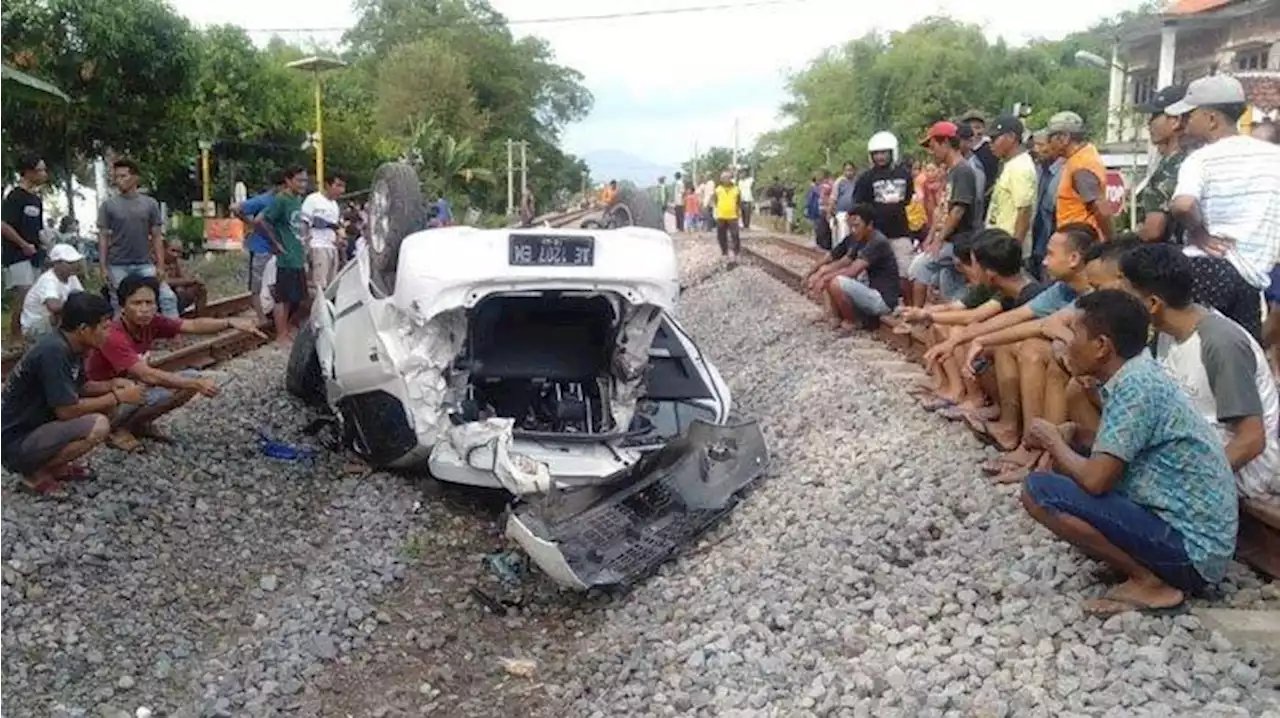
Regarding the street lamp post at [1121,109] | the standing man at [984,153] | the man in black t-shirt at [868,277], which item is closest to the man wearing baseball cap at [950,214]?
the standing man at [984,153]

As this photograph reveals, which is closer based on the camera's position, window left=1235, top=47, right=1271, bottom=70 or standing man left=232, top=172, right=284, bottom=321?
standing man left=232, top=172, right=284, bottom=321

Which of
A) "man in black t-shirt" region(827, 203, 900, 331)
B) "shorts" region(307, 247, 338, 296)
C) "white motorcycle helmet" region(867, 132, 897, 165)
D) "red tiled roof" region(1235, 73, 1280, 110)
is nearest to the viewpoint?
"man in black t-shirt" region(827, 203, 900, 331)

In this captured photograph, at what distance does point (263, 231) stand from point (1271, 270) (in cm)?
902

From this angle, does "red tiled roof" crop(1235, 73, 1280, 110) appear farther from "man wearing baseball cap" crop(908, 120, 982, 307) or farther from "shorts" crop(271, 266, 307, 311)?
"shorts" crop(271, 266, 307, 311)

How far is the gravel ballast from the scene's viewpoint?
404 cm

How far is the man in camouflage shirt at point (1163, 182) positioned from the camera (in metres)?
6.06

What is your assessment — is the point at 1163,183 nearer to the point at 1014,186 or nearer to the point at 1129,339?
the point at 1014,186

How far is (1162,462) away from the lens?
13.5 ft

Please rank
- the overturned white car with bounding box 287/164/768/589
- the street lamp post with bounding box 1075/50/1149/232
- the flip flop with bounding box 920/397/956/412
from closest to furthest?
the overturned white car with bounding box 287/164/768/589 → the flip flop with bounding box 920/397/956/412 → the street lamp post with bounding box 1075/50/1149/232

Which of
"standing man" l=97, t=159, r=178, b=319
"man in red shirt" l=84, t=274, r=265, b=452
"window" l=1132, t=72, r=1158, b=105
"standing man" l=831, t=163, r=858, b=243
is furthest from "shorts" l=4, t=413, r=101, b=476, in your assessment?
"window" l=1132, t=72, r=1158, b=105

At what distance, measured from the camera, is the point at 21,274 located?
10.8 meters

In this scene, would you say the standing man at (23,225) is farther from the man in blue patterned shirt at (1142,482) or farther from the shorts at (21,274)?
the man in blue patterned shirt at (1142,482)

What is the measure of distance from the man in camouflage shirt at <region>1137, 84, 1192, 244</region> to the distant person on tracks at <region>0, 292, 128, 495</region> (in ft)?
17.2

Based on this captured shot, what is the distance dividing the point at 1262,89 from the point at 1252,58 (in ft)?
49.6
